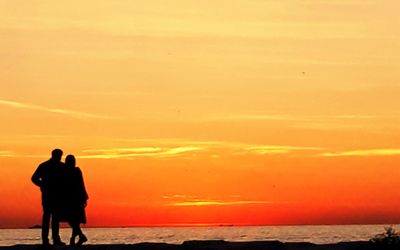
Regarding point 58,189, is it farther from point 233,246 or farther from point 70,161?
point 233,246

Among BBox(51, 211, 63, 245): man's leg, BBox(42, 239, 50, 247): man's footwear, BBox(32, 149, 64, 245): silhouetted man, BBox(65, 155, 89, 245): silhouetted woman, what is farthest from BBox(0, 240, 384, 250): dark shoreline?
BBox(65, 155, 89, 245): silhouetted woman

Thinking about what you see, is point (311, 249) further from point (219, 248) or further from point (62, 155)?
point (62, 155)

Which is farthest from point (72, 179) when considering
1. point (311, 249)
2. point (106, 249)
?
point (311, 249)

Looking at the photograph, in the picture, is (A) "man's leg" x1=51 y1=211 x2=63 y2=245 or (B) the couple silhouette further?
(A) "man's leg" x1=51 y1=211 x2=63 y2=245

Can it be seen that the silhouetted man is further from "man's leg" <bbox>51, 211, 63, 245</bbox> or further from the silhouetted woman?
the silhouetted woman

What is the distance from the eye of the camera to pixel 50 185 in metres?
28.2

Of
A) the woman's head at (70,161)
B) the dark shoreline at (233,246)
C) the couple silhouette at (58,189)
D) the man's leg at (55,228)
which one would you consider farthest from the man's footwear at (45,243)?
the woman's head at (70,161)

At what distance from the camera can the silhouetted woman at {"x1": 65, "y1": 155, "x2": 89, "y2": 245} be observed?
2830 centimetres

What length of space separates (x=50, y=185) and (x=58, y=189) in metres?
0.24

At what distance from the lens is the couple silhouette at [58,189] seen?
2812 cm

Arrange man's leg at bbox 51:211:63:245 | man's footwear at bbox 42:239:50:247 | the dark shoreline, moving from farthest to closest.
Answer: man's leg at bbox 51:211:63:245
man's footwear at bbox 42:239:50:247
the dark shoreline

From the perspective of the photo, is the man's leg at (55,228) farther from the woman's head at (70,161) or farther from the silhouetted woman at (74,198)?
the woman's head at (70,161)

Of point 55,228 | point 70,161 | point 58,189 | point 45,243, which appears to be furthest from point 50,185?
point 45,243

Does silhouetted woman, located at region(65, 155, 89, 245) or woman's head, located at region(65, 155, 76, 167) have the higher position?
woman's head, located at region(65, 155, 76, 167)
